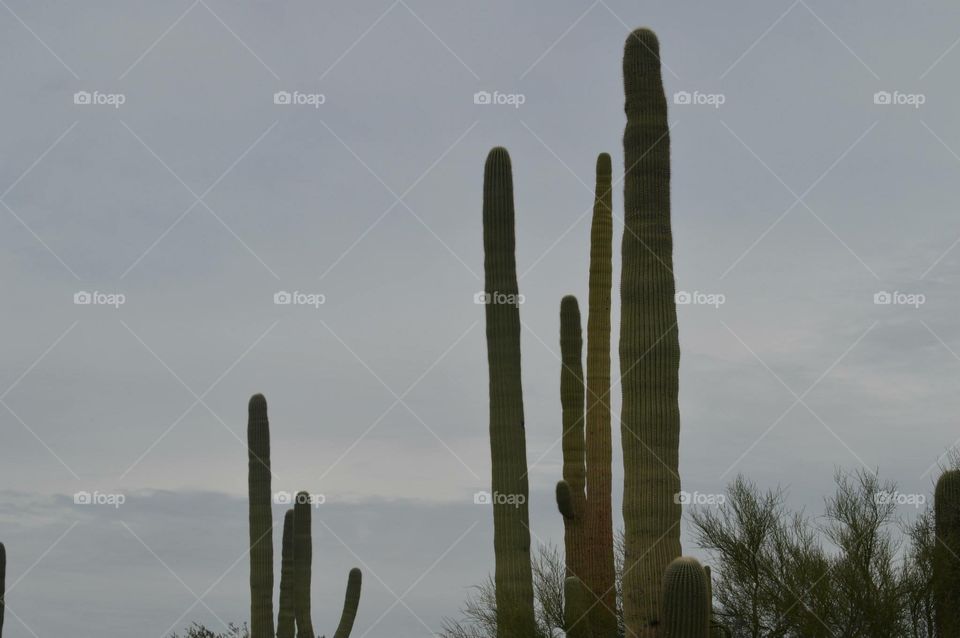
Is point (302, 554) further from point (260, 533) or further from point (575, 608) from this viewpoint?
point (575, 608)

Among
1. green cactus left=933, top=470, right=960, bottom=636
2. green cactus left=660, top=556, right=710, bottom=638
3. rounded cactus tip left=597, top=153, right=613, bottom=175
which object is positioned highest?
rounded cactus tip left=597, top=153, right=613, bottom=175

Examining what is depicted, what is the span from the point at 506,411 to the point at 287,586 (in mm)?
7142

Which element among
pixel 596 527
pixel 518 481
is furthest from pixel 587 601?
pixel 518 481

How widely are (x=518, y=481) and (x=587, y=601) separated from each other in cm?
214

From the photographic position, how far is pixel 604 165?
16.8 metres

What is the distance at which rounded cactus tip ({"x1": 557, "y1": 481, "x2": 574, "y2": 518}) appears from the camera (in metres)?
15.0

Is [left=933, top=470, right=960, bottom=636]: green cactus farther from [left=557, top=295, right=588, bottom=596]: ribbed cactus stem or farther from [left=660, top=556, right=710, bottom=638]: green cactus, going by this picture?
[left=660, top=556, right=710, bottom=638]: green cactus

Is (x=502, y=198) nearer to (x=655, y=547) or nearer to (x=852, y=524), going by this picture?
(x=655, y=547)

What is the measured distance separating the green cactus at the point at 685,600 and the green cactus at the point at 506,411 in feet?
11.4

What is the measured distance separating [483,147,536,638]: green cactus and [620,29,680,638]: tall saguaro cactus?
2630 millimetres

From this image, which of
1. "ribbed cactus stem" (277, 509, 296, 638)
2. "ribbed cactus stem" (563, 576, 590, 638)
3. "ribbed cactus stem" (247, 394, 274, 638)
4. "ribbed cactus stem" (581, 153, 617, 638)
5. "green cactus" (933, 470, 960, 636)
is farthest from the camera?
"ribbed cactus stem" (277, 509, 296, 638)

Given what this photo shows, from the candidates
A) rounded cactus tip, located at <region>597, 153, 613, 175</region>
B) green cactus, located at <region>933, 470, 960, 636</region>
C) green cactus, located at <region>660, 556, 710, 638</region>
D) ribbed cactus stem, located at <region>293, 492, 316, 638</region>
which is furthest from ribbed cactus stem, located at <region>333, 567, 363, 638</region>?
green cactus, located at <region>660, 556, 710, 638</region>

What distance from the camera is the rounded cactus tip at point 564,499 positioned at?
15.0 metres

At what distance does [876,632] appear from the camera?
1466 centimetres
